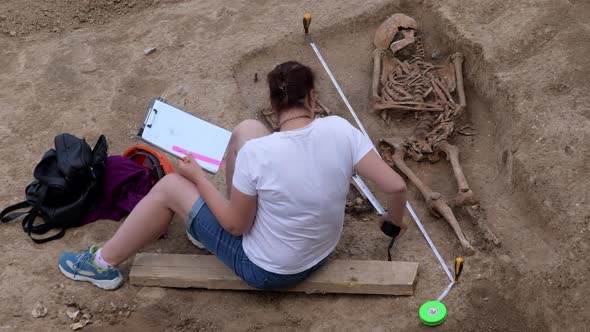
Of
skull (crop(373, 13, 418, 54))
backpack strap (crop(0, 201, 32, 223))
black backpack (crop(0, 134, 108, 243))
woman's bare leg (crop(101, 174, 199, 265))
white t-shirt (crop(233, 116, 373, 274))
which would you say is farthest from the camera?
skull (crop(373, 13, 418, 54))

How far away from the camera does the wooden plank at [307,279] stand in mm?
4055

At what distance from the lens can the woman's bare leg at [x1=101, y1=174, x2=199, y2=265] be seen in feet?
13.1

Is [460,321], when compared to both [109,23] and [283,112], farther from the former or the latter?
[109,23]

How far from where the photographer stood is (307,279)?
4.08m

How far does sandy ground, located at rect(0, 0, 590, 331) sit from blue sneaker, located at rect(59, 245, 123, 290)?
62 millimetres

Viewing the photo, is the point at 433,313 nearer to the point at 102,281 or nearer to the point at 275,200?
the point at 275,200

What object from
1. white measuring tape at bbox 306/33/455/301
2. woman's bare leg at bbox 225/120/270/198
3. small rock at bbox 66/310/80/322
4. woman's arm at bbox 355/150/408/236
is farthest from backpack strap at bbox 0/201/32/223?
woman's arm at bbox 355/150/408/236

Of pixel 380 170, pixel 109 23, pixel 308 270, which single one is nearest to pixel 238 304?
pixel 308 270

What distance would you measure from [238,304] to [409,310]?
943 mm

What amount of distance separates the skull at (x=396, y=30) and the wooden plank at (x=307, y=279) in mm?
2366

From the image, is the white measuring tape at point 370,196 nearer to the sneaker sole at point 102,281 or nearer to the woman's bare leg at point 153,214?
the woman's bare leg at point 153,214

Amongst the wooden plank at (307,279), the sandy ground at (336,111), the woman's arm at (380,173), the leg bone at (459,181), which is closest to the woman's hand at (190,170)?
the wooden plank at (307,279)

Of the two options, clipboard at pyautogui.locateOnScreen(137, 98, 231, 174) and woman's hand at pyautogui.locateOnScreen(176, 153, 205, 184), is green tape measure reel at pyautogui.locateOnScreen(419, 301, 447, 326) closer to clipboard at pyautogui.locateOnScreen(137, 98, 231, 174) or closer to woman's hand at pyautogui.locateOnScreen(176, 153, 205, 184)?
woman's hand at pyautogui.locateOnScreen(176, 153, 205, 184)

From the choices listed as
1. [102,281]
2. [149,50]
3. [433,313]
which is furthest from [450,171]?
[149,50]
